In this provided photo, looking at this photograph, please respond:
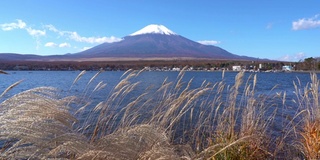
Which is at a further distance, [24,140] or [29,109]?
[29,109]

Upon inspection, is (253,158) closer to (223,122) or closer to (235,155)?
(235,155)

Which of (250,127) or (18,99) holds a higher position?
(18,99)

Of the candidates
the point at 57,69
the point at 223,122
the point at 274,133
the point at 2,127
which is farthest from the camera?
the point at 57,69

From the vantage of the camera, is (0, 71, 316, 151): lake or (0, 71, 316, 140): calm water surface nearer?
(0, 71, 316, 151): lake

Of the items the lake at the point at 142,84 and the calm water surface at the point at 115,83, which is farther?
the calm water surface at the point at 115,83

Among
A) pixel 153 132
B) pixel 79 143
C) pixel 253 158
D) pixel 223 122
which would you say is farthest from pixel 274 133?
pixel 79 143

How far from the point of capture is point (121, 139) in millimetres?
3391

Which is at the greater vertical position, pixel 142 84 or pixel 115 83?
pixel 115 83

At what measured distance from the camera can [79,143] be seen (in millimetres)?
2725

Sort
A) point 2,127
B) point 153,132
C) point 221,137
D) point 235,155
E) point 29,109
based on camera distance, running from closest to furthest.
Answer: point 2,127
point 29,109
point 153,132
point 235,155
point 221,137

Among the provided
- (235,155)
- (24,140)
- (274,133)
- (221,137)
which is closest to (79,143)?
(24,140)

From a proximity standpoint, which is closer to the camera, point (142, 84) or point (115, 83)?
point (115, 83)

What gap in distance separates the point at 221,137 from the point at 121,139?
2.71 m

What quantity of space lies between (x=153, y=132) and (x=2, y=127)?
1.45 metres
